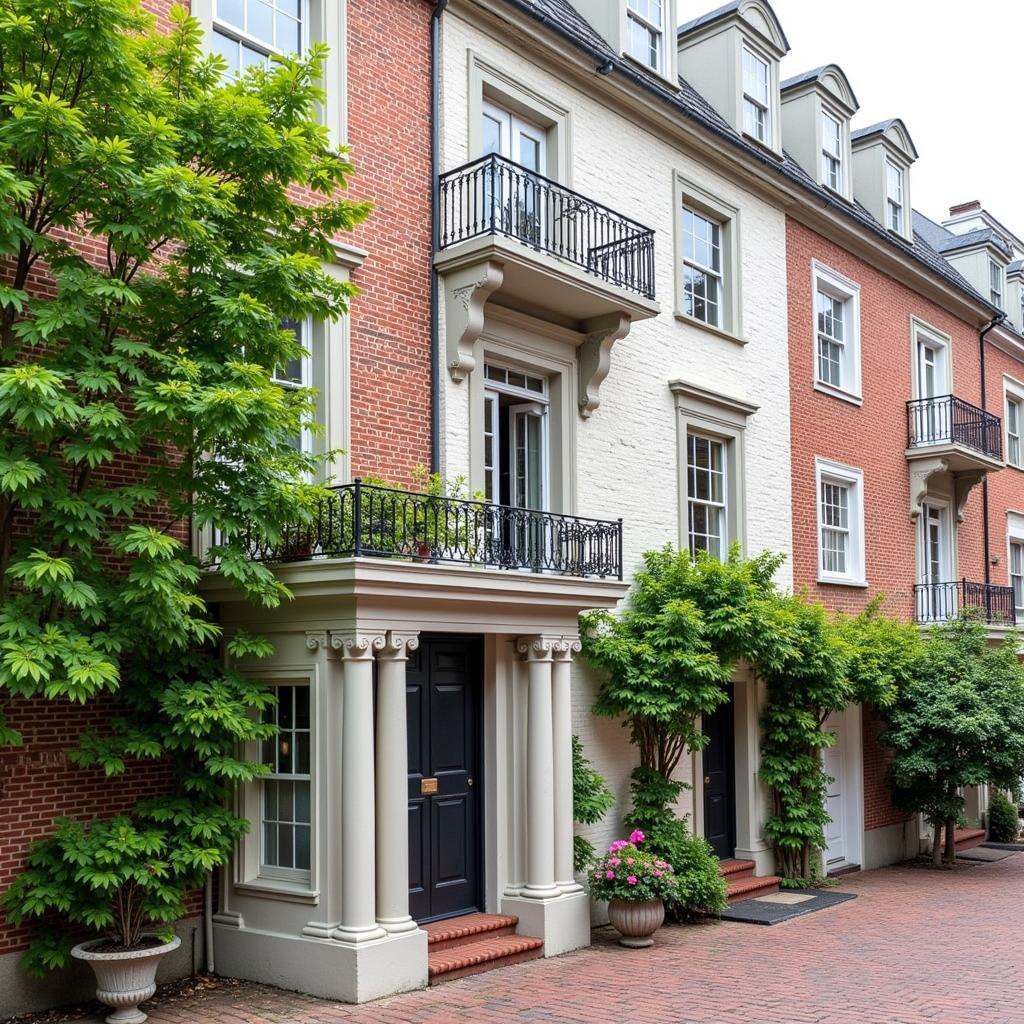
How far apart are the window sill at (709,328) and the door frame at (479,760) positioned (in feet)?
18.9

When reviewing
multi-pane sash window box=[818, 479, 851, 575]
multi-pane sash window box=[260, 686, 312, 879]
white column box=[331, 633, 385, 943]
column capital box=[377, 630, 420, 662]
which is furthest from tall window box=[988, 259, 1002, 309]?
multi-pane sash window box=[260, 686, 312, 879]

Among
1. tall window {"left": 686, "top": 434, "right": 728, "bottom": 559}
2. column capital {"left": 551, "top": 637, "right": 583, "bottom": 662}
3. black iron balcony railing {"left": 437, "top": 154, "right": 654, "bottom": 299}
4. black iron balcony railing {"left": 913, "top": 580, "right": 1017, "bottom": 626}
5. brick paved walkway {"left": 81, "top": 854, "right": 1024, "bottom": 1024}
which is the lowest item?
brick paved walkway {"left": 81, "top": 854, "right": 1024, "bottom": 1024}

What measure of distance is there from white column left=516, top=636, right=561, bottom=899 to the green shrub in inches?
525

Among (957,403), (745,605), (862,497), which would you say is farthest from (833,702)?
(957,403)

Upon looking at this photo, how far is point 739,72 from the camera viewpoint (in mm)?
17406

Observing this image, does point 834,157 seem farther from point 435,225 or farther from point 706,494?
point 435,225

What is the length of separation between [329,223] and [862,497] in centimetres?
1256

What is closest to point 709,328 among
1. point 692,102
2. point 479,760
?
point 692,102

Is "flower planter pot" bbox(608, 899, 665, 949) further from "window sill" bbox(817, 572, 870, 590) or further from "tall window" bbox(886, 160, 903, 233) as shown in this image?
"tall window" bbox(886, 160, 903, 233)

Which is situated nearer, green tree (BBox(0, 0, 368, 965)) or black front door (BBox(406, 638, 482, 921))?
green tree (BBox(0, 0, 368, 965))

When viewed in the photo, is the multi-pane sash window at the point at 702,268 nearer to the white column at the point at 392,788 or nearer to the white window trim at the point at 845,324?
the white window trim at the point at 845,324

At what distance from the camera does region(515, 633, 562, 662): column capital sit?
445 inches

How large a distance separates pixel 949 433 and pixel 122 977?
683 inches

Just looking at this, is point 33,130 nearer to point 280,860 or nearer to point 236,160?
point 236,160
